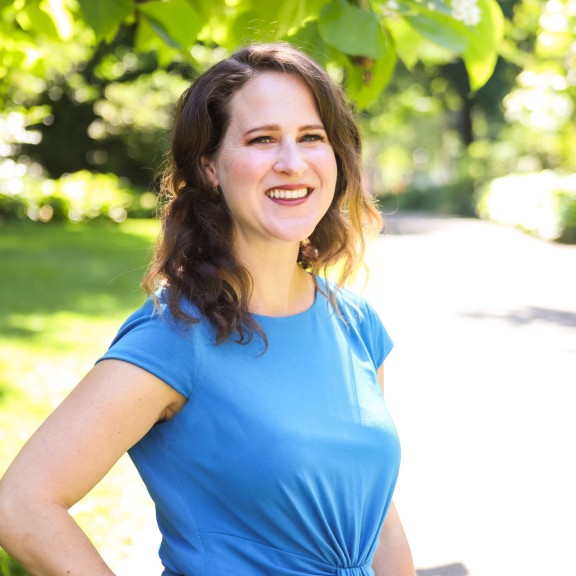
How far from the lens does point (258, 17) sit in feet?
9.12

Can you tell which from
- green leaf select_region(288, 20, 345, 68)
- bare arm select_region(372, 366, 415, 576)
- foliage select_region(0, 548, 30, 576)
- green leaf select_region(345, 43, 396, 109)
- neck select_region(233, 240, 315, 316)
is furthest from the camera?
foliage select_region(0, 548, 30, 576)

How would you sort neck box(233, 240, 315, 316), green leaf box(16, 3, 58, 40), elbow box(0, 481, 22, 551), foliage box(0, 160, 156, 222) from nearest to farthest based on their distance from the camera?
elbow box(0, 481, 22, 551) → neck box(233, 240, 315, 316) → green leaf box(16, 3, 58, 40) → foliage box(0, 160, 156, 222)

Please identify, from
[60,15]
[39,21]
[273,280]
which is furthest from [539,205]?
[273,280]

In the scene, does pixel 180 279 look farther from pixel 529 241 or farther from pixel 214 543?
pixel 529 241

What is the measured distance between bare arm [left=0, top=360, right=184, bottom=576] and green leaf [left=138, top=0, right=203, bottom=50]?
1341 mm

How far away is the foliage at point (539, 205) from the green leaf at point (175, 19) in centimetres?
1947

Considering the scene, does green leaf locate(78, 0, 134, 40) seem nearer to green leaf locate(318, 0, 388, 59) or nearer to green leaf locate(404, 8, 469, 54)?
green leaf locate(318, 0, 388, 59)

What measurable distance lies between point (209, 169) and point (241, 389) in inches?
20.4

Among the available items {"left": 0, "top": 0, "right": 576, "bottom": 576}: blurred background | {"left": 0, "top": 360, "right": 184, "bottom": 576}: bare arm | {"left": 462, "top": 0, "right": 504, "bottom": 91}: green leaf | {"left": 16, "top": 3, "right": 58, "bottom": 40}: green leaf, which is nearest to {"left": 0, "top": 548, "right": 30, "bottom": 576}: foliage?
{"left": 0, "top": 0, "right": 576, "bottom": 576}: blurred background

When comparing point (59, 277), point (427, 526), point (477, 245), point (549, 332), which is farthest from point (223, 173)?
point (477, 245)

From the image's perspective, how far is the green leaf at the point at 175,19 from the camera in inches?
107

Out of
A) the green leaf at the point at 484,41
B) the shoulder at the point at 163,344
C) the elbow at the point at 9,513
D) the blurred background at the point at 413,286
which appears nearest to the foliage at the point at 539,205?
the blurred background at the point at 413,286

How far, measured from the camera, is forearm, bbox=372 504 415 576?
215cm

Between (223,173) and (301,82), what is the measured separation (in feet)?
0.82
